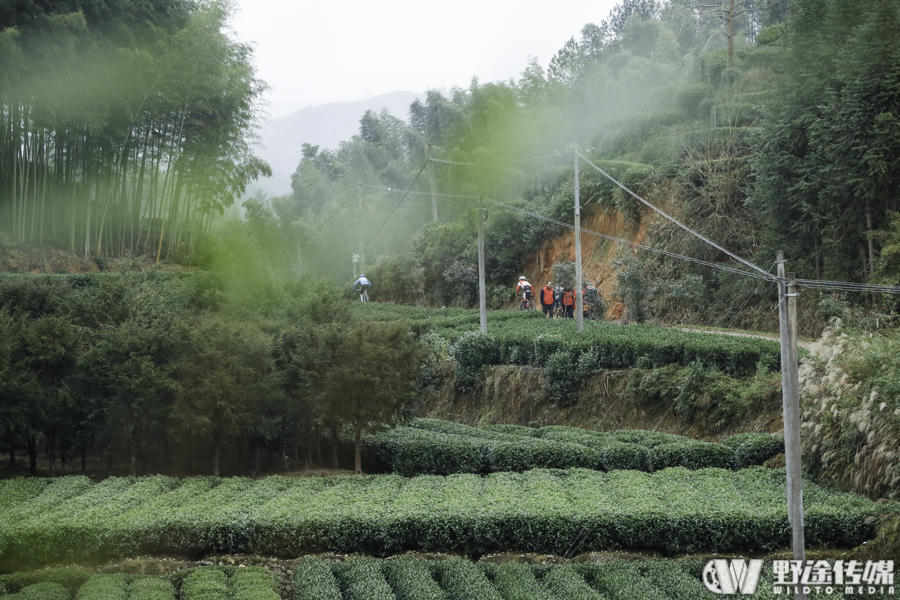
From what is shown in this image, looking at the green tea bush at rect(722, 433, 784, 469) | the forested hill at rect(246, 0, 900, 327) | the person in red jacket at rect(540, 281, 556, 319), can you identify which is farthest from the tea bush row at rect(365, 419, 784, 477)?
the person in red jacket at rect(540, 281, 556, 319)

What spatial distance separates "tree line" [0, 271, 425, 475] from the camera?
1684 centimetres

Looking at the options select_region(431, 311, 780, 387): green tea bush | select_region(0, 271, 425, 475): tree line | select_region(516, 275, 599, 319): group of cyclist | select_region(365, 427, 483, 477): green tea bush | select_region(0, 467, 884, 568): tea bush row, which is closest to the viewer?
select_region(0, 467, 884, 568): tea bush row

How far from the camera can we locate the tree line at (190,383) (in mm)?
16844

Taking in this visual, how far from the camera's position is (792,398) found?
9.47 meters

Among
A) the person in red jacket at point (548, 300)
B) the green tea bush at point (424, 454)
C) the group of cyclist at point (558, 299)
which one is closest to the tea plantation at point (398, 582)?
the green tea bush at point (424, 454)

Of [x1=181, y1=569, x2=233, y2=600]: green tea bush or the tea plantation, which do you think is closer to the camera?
the tea plantation

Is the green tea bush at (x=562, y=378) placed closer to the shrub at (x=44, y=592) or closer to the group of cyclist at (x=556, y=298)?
the group of cyclist at (x=556, y=298)

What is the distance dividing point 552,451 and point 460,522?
456 centimetres

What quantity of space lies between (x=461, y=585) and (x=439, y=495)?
336 centimetres

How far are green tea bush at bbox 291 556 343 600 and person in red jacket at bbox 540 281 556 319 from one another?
17200mm

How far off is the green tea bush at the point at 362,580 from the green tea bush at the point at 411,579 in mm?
140

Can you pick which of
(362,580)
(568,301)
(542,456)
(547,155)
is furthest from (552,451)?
(547,155)

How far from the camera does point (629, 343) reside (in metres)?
20.1

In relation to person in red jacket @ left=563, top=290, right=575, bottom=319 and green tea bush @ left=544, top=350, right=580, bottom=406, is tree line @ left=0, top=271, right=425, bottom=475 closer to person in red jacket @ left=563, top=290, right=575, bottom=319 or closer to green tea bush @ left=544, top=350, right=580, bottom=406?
green tea bush @ left=544, top=350, right=580, bottom=406
